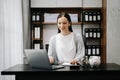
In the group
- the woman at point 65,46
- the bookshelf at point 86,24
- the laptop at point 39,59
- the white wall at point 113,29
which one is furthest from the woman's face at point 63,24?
the white wall at point 113,29

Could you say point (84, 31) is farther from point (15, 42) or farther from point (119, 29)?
point (15, 42)

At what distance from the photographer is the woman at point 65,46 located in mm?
Answer: 2545

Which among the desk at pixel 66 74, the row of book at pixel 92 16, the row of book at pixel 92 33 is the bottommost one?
the desk at pixel 66 74

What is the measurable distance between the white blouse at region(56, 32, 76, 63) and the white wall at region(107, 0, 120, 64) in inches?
78.6

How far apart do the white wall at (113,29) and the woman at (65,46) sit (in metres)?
1.96

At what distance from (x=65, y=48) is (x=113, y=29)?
214cm

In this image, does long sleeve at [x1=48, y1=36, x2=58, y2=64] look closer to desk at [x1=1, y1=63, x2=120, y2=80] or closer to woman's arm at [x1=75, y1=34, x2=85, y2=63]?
woman's arm at [x1=75, y1=34, x2=85, y2=63]

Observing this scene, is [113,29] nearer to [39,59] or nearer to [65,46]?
[65,46]

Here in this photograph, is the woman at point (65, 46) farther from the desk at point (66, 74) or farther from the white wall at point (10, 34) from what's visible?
the white wall at point (10, 34)

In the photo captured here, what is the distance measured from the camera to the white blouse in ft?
8.36

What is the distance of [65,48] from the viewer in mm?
2586

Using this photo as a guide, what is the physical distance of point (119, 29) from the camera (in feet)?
14.6

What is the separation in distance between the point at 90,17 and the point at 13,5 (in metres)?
1.60

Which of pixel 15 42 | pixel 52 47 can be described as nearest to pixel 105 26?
pixel 15 42
